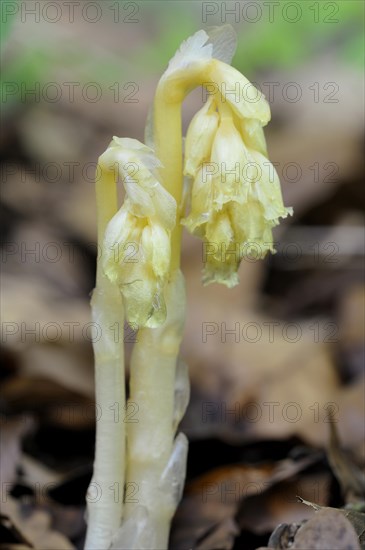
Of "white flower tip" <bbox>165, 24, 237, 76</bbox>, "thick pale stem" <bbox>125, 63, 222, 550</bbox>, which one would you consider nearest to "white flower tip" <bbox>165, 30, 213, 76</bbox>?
"white flower tip" <bbox>165, 24, 237, 76</bbox>

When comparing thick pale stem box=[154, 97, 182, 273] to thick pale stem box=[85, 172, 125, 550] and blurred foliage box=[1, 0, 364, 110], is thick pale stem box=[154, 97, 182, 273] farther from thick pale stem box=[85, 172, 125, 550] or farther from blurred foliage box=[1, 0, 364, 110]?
blurred foliage box=[1, 0, 364, 110]

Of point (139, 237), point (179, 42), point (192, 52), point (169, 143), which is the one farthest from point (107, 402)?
point (179, 42)

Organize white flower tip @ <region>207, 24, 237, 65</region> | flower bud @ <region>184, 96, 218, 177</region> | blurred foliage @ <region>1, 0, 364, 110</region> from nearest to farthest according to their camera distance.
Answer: flower bud @ <region>184, 96, 218, 177</region> → white flower tip @ <region>207, 24, 237, 65</region> → blurred foliage @ <region>1, 0, 364, 110</region>

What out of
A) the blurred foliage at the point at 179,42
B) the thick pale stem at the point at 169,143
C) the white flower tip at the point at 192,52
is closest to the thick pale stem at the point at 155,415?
the thick pale stem at the point at 169,143

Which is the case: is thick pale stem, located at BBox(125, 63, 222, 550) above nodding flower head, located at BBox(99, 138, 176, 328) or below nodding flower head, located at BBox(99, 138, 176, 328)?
below

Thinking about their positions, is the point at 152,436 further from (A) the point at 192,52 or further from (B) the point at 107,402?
(A) the point at 192,52

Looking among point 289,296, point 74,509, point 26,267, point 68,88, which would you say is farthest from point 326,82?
point 74,509

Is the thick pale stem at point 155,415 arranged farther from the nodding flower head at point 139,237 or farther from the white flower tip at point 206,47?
the white flower tip at point 206,47
